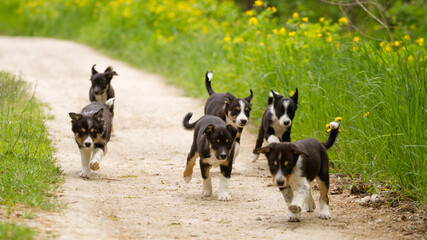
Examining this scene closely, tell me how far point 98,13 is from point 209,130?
16.5 metres

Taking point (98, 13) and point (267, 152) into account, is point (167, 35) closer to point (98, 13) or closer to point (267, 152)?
point (98, 13)

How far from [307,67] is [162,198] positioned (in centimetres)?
395

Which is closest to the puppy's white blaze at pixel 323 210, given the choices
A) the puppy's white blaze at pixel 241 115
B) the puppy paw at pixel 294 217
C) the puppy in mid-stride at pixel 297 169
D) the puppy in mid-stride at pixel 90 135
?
the puppy in mid-stride at pixel 297 169

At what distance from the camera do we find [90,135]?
24.2 ft

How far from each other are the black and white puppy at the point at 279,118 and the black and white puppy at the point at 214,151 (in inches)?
43.6

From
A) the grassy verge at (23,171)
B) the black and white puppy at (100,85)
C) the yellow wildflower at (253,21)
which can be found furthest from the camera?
the yellow wildflower at (253,21)

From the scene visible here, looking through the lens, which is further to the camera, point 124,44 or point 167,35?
point 124,44

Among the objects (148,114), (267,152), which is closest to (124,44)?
(148,114)

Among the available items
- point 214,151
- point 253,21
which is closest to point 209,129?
point 214,151

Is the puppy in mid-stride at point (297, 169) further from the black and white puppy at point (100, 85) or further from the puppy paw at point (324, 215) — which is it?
the black and white puppy at point (100, 85)

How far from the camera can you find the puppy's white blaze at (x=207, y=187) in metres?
6.94

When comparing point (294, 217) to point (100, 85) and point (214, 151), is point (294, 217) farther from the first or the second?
point (100, 85)

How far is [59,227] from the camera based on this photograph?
17.0 ft

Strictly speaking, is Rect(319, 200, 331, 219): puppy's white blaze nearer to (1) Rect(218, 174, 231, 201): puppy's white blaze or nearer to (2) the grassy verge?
(1) Rect(218, 174, 231, 201): puppy's white blaze
